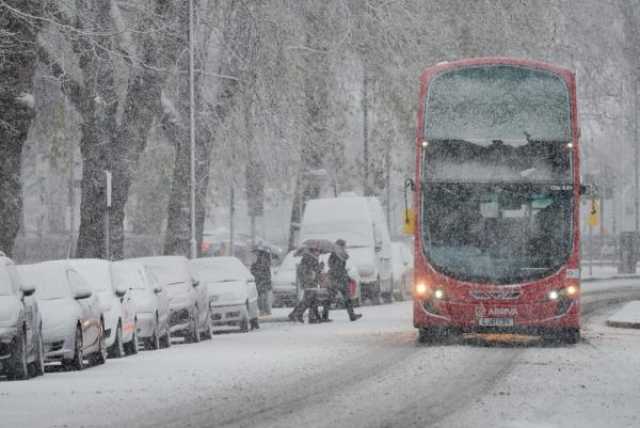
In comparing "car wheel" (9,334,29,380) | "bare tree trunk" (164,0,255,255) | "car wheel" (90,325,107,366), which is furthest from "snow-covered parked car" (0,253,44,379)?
"bare tree trunk" (164,0,255,255)

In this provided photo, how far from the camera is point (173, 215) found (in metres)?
45.2

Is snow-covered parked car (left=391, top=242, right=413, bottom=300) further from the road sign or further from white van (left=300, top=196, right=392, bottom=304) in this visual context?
the road sign

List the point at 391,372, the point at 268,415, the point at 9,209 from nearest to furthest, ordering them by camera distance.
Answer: the point at 268,415
the point at 391,372
the point at 9,209

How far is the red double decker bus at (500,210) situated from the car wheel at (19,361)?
7.87 metres

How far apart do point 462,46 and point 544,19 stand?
243cm

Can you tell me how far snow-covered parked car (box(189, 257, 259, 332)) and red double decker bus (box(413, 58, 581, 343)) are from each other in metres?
10.4

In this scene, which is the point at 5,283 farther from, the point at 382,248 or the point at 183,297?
the point at 382,248

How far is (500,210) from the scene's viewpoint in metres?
27.5

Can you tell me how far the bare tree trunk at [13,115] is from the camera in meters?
31.0

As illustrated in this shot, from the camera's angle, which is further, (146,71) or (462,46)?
(462,46)

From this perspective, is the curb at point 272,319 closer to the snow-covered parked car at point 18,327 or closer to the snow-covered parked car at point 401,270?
the snow-covered parked car at point 401,270

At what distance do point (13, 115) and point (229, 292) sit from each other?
8.10m

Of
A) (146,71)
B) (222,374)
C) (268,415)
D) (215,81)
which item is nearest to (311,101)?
(215,81)

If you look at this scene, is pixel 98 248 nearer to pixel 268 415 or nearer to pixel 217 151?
pixel 217 151
